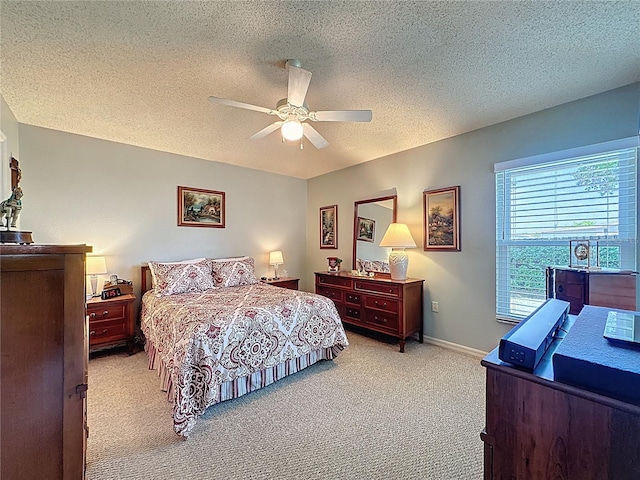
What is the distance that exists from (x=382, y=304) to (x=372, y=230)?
3.89 feet

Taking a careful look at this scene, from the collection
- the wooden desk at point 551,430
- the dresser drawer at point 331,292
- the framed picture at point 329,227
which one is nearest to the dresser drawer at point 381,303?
the dresser drawer at point 331,292

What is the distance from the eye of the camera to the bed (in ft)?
6.80

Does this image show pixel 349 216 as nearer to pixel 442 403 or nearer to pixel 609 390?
pixel 442 403

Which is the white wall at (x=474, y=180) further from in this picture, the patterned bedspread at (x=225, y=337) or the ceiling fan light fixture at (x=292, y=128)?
the ceiling fan light fixture at (x=292, y=128)

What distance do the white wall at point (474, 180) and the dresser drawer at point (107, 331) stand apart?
11.6ft

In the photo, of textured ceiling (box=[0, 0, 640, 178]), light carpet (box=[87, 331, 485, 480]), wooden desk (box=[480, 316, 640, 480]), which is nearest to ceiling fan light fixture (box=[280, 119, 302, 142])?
textured ceiling (box=[0, 0, 640, 178])

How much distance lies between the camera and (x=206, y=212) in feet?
14.1

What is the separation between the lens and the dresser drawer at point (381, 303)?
342cm

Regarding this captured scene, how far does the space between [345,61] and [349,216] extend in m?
2.64

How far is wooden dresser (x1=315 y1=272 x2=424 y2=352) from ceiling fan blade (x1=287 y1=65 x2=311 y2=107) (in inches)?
88.7

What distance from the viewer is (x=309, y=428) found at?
1988mm

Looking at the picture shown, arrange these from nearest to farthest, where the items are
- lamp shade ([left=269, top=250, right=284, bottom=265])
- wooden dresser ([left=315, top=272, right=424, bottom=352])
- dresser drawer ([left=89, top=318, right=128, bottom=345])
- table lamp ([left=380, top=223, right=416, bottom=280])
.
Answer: dresser drawer ([left=89, top=318, right=128, bottom=345])
wooden dresser ([left=315, top=272, right=424, bottom=352])
table lamp ([left=380, top=223, right=416, bottom=280])
lamp shade ([left=269, top=250, right=284, bottom=265])

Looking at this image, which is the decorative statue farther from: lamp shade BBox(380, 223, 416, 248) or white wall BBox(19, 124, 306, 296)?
lamp shade BBox(380, 223, 416, 248)

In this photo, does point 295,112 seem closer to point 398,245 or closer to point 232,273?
point 398,245
